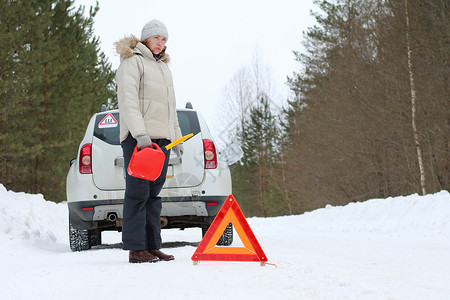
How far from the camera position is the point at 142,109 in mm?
5270

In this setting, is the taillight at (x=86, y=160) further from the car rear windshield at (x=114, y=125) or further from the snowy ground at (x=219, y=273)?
the snowy ground at (x=219, y=273)

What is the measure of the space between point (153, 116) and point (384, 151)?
61.8 ft

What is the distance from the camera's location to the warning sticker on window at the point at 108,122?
703cm

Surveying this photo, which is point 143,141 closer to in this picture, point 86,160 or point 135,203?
point 135,203

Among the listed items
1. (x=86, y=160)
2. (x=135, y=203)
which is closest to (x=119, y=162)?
(x=86, y=160)

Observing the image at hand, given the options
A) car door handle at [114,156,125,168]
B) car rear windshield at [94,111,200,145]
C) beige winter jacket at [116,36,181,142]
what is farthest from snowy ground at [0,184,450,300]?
car rear windshield at [94,111,200,145]

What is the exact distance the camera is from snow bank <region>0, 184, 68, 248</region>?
321 inches

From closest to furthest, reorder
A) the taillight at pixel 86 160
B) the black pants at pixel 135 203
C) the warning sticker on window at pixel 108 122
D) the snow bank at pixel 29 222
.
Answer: the black pants at pixel 135 203, the taillight at pixel 86 160, the warning sticker on window at pixel 108 122, the snow bank at pixel 29 222

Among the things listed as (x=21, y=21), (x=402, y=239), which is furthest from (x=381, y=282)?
(x=21, y=21)

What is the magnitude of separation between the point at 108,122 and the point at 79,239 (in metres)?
1.50

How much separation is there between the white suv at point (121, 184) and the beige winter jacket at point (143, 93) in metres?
1.35

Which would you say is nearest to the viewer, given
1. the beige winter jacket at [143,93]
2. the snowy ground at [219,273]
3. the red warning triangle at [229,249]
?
the snowy ground at [219,273]

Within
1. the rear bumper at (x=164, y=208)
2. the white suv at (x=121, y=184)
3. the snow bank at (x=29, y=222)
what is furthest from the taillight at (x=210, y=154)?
the snow bank at (x=29, y=222)

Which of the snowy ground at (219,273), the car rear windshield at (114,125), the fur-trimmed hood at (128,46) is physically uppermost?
the fur-trimmed hood at (128,46)
